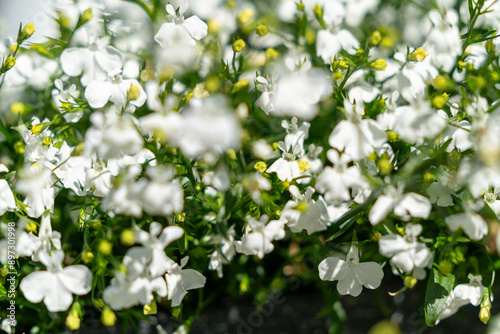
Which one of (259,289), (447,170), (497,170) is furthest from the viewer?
(259,289)

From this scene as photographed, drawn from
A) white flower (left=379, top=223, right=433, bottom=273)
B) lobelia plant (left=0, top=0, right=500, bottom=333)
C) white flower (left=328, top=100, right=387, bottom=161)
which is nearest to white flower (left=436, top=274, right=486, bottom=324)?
lobelia plant (left=0, top=0, right=500, bottom=333)

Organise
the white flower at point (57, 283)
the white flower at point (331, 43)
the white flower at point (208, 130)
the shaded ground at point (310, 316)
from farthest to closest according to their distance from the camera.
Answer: the shaded ground at point (310, 316) → the white flower at point (331, 43) → the white flower at point (57, 283) → the white flower at point (208, 130)

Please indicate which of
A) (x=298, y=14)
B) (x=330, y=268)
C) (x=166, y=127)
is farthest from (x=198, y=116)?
(x=298, y=14)

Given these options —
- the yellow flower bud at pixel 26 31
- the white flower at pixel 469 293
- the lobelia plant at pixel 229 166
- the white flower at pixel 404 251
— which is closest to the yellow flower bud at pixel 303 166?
the lobelia plant at pixel 229 166

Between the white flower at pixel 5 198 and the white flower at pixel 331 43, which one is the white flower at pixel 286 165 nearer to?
the white flower at pixel 331 43

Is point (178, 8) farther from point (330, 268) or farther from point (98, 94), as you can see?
point (330, 268)

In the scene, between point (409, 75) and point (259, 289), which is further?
point (259, 289)

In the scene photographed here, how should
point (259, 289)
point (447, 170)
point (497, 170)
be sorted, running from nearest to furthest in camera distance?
point (497, 170) < point (447, 170) < point (259, 289)
